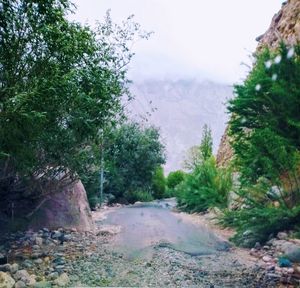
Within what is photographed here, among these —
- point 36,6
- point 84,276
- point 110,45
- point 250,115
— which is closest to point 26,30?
point 36,6

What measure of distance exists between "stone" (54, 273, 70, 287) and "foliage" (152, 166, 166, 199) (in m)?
15.8

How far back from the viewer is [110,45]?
20.6ft

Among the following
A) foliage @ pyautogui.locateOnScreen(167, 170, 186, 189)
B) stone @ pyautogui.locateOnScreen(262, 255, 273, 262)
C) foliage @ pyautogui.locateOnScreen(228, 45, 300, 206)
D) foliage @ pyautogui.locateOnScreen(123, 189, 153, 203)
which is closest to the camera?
foliage @ pyautogui.locateOnScreen(228, 45, 300, 206)

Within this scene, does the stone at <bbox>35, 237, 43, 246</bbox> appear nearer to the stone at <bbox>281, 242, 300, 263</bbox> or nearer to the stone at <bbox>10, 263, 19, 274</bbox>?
the stone at <bbox>10, 263, 19, 274</bbox>

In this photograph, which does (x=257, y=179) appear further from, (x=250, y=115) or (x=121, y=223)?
(x=121, y=223)

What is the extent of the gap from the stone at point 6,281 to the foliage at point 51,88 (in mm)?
1271

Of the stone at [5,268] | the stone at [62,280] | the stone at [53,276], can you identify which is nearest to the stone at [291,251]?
the stone at [62,280]

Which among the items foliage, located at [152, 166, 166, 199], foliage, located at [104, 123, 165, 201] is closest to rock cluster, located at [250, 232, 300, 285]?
foliage, located at [104, 123, 165, 201]

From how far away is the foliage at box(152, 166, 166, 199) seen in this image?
1983 cm

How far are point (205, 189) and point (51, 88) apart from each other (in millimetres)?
7491

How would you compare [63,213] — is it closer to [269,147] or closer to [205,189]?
[269,147]

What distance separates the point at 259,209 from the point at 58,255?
9.62 feet

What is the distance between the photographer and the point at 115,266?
4445mm

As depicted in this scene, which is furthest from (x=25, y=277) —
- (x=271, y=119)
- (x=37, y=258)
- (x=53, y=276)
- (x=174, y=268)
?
(x=271, y=119)
